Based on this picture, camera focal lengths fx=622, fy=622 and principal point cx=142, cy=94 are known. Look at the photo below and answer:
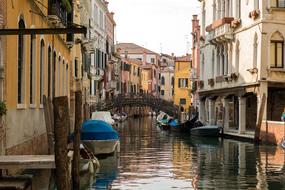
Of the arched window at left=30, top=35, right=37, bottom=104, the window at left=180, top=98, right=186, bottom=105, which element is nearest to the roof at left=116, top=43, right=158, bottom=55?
the window at left=180, top=98, right=186, bottom=105

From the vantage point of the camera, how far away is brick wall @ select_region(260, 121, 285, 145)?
2297 centimetres

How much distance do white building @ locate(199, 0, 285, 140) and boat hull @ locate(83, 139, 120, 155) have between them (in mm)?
8021

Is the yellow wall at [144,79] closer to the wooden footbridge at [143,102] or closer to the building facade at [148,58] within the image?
the building facade at [148,58]

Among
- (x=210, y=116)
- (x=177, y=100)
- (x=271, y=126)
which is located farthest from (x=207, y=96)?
(x=177, y=100)

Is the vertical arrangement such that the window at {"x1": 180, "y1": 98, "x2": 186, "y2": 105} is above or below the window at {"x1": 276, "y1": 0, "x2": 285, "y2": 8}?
below

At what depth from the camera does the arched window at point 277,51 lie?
25969 millimetres

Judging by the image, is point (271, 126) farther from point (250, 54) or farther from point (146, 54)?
point (146, 54)

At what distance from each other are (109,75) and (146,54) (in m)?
38.0

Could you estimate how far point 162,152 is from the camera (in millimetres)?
22469

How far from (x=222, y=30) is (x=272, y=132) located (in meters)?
7.99

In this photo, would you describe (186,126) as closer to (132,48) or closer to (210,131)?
(210,131)

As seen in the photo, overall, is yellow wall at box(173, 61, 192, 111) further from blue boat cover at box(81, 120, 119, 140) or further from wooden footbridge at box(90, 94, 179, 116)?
blue boat cover at box(81, 120, 119, 140)

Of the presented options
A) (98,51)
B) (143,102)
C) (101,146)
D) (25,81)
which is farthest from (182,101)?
(25,81)

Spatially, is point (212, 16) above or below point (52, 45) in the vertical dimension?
above
